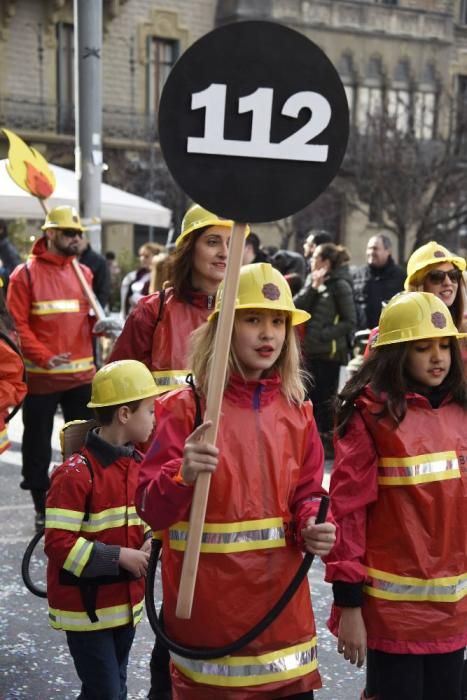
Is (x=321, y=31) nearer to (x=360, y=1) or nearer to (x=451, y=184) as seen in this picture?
(x=360, y=1)

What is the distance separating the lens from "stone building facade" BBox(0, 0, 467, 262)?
32.3 metres

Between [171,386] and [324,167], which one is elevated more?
[324,167]

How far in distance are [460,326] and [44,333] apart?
2.81 meters

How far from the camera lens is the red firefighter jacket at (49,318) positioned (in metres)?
6.11

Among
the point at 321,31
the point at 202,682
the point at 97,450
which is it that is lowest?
the point at 202,682

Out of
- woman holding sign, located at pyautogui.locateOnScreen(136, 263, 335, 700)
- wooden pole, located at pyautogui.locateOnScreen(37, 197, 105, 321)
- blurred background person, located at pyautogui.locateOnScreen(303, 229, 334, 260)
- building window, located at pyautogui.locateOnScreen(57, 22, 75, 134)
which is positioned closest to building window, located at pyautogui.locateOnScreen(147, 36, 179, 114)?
building window, located at pyautogui.locateOnScreen(57, 22, 75, 134)

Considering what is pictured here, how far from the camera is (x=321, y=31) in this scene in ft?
119

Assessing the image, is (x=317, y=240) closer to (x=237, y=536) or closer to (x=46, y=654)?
(x=46, y=654)

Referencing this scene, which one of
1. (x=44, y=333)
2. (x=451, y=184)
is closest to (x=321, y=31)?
(x=451, y=184)

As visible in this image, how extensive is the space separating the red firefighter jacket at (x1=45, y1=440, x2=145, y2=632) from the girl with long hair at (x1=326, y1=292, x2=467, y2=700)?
2.40 ft

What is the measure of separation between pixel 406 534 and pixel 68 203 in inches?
317

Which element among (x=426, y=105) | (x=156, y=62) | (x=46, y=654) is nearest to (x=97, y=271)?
(x=46, y=654)

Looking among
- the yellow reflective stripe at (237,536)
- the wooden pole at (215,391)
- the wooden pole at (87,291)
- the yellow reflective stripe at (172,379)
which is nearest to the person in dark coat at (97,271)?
the wooden pole at (87,291)

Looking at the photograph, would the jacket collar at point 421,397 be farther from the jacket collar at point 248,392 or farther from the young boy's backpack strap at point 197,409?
the young boy's backpack strap at point 197,409
